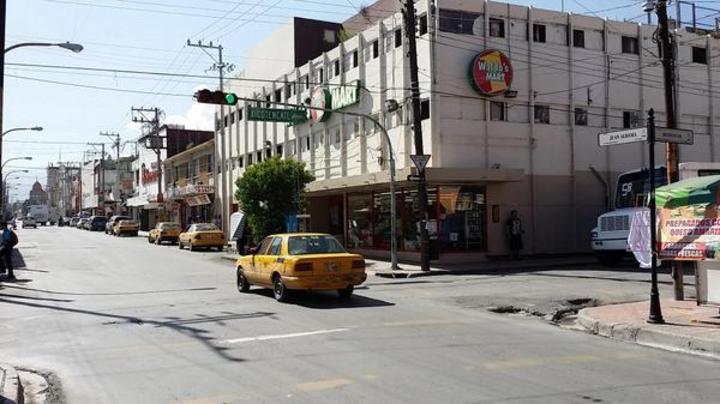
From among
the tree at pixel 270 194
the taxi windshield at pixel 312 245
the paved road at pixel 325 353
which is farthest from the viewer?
the tree at pixel 270 194

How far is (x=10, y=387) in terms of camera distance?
287 inches

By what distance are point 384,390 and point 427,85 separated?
2015 cm

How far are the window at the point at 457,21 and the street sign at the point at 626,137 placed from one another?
1551 centimetres

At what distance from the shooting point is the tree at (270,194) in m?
31.4

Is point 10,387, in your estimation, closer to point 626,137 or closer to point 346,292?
point 346,292

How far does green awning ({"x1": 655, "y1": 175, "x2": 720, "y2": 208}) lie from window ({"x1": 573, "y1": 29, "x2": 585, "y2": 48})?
1889cm

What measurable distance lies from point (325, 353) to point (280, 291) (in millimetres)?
6014

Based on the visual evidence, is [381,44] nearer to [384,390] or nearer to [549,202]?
[549,202]

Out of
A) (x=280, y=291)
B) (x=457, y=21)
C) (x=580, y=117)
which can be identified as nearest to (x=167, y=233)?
(x=457, y=21)

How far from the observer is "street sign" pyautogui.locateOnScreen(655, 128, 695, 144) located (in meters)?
11.6

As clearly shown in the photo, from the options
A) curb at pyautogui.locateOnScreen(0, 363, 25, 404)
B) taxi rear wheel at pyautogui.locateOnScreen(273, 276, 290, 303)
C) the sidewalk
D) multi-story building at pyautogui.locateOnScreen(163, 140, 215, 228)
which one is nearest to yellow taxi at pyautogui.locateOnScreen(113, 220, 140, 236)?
multi-story building at pyautogui.locateOnScreen(163, 140, 215, 228)

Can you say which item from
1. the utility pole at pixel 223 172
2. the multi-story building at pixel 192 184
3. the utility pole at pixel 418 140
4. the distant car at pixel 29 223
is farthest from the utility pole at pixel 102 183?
the utility pole at pixel 418 140

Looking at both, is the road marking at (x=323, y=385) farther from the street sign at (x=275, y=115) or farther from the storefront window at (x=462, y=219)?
the street sign at (x=275, y=115)

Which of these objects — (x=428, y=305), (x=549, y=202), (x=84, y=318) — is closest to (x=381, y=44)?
(x=549, y=202)
